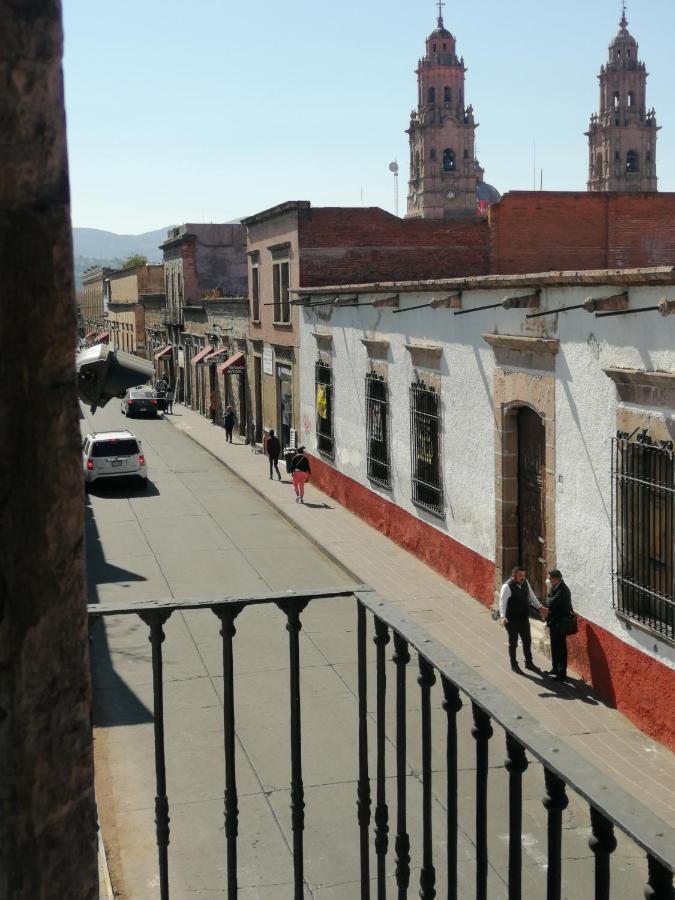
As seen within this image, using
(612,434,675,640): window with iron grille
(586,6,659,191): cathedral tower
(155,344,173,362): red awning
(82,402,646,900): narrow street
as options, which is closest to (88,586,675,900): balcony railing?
(82,402,646,900): narrow street

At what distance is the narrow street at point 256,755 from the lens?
8148 mm

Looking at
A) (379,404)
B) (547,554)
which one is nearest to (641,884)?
(547,554)

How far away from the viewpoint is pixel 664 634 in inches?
427

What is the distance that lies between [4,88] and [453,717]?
6.87 ft

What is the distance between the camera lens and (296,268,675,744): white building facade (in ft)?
36.4

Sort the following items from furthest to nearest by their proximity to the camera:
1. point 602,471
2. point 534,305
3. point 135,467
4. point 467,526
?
point 135,467
point 467,526
point 534,305
point 602,471

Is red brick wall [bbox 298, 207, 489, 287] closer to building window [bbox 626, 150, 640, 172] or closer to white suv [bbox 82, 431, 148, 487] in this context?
white suv [bbox 82, 431, 148, 487]

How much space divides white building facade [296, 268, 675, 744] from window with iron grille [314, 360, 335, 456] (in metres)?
2.45

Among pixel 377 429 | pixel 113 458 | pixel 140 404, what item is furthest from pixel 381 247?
pixel 140 404

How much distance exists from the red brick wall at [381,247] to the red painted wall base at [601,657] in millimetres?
10726

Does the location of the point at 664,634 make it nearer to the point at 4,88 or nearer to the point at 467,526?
the point at 467,526

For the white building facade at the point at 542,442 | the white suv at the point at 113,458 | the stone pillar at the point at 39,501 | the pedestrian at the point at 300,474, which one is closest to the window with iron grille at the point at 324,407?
the pedestrian at the point at 300,474

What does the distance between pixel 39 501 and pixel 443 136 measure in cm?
11248

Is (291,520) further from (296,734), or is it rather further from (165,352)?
A: (165,352)
